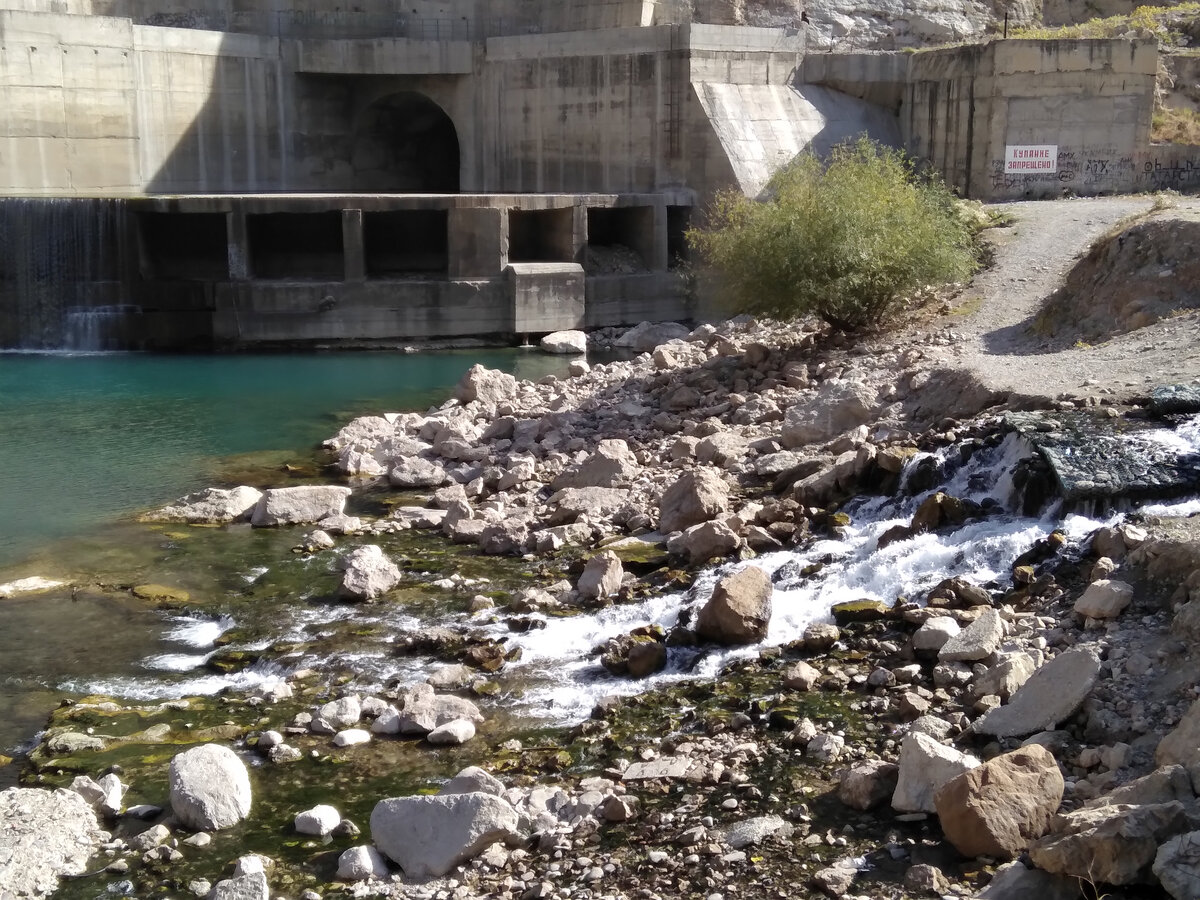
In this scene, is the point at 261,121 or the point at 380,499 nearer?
the point at 380,499

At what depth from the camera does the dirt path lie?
14984 mm

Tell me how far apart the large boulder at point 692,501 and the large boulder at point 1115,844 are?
765cm

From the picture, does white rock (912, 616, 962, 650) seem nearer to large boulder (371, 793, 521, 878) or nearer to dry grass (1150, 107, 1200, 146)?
large boulder (371, 793, 521, 878)

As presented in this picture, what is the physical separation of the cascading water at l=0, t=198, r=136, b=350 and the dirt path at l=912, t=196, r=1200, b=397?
17.0m

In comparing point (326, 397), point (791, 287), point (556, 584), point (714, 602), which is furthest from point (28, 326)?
point (714, 602)

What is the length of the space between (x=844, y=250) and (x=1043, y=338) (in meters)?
3.09

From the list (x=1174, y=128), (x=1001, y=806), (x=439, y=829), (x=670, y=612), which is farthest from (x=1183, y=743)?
(x=1174, y=128)

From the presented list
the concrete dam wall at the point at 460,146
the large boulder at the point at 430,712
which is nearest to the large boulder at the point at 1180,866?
the large boulder at the point at 430,712

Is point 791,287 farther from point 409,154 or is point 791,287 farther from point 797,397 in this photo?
point 409,154

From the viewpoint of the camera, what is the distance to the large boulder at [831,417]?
54.3 feet

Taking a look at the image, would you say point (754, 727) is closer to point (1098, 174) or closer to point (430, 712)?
point (430, 712)

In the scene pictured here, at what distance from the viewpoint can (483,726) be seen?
995 cm

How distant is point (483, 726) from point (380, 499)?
7.09 meters

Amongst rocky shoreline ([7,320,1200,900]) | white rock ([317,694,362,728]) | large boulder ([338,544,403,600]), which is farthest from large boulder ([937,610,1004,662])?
large boulder ([338,544,403,600])
